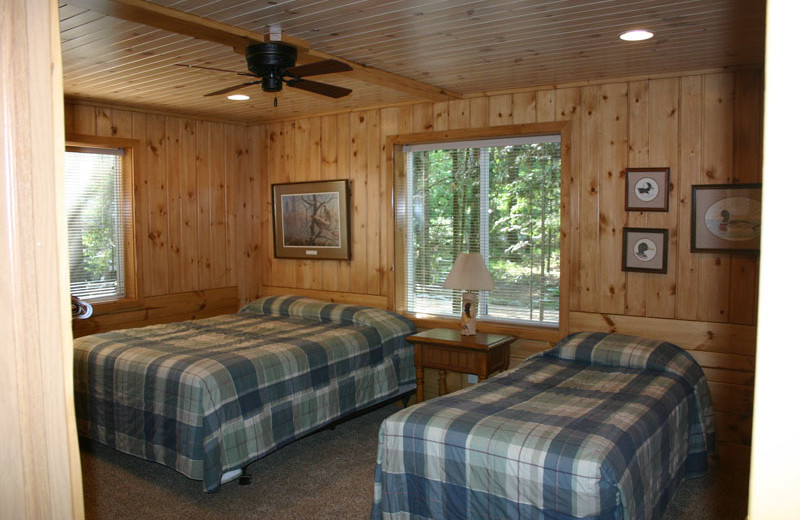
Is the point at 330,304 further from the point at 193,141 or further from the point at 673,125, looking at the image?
the point at 673,125

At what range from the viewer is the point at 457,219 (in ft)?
15.9

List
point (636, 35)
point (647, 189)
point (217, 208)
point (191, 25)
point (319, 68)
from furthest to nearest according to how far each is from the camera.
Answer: point (217, 208)
point (647, 189)
point (636, 35)
point (319, 68)
point (191, 25)

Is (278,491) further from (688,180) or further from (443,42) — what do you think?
(688,180)

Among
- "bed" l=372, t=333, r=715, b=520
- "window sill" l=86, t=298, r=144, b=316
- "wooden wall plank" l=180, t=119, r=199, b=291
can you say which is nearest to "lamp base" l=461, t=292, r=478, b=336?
"bed" l=372, t=333, r=715, b=520

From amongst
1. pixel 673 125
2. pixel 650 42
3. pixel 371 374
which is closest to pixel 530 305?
pixel 371 374

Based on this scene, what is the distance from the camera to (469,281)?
4.22 m

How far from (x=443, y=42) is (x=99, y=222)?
10.7ft

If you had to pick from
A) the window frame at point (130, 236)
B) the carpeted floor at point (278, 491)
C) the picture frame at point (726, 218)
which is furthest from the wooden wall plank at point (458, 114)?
the window frame at point (130, 236)

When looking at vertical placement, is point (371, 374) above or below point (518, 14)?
below

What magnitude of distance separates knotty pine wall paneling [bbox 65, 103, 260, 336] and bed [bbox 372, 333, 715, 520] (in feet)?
10.4

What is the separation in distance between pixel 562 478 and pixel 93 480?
8.83ft

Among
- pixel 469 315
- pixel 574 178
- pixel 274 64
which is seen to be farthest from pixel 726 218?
pixel 274 64

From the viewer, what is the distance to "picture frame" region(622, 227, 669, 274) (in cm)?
385

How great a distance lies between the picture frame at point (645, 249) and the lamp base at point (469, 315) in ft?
3.37
